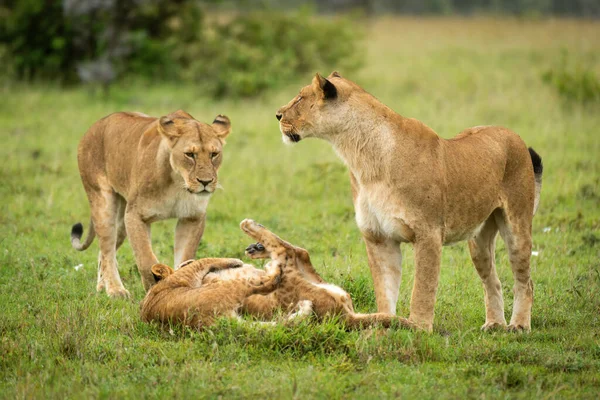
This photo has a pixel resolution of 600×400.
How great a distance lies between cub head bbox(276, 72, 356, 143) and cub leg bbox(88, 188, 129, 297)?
1896 mm

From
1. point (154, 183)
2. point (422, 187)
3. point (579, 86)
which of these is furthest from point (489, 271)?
point (579, 86)

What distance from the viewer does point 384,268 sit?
5512 millimetres

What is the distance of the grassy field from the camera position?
4.55 meters

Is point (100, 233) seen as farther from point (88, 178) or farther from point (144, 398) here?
point (144, 398)

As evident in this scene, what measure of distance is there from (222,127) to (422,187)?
74.9 inches

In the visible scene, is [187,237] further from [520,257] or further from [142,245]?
[520,257]

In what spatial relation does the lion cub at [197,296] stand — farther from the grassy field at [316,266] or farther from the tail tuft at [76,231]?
the tail tuft at [76,231]

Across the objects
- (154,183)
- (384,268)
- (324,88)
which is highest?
(324,88)

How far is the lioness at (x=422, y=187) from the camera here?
17.2 ft

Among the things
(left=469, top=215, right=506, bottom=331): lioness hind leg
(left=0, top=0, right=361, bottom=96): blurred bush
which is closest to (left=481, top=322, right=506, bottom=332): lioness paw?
(left=469, top=215, right=506, bottom=331): lioness hind leg

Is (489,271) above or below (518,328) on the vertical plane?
above

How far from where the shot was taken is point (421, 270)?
206 inches

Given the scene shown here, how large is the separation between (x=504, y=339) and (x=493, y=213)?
37.2 inches

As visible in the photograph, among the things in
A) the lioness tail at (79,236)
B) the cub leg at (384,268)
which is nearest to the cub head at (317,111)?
the cub leg at (384,268)
